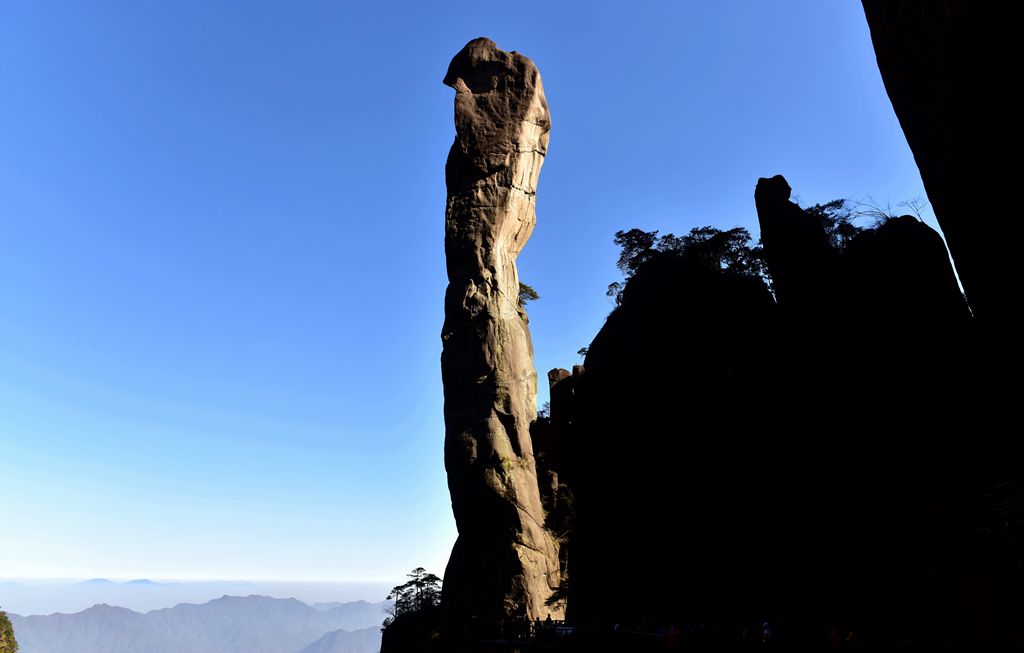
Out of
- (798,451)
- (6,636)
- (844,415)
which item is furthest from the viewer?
(6,636)

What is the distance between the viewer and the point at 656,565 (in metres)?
23.6

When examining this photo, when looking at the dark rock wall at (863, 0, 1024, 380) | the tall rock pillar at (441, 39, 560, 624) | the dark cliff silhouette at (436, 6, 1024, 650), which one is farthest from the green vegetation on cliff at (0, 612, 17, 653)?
the dark rock wall at (863, 0, 1024, 380)

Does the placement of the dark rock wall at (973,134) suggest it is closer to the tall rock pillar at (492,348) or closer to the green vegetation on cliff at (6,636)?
the tall rock pillar at (492,348)

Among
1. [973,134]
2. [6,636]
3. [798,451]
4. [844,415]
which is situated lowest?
[6,636]

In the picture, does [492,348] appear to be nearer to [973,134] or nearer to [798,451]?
[798,451]

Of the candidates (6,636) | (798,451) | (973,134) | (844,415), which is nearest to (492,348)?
(798,451)

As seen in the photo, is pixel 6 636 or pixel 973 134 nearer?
pixel 973 134

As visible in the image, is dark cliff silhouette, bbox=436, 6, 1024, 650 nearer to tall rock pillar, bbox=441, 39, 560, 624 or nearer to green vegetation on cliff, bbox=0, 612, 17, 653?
tall rock pillar, bbox=441, 39, 560, 624

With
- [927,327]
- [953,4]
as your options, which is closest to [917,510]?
[927,327]

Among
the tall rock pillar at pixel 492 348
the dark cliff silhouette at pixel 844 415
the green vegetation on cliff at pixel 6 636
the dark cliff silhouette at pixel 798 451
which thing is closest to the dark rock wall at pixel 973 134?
the dark cliff silhouette at pixel 844 415

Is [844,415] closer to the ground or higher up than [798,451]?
higher up

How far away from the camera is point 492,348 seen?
38531mm

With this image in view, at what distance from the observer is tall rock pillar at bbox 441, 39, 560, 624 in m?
34.2

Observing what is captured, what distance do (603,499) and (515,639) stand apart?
19.2ft
